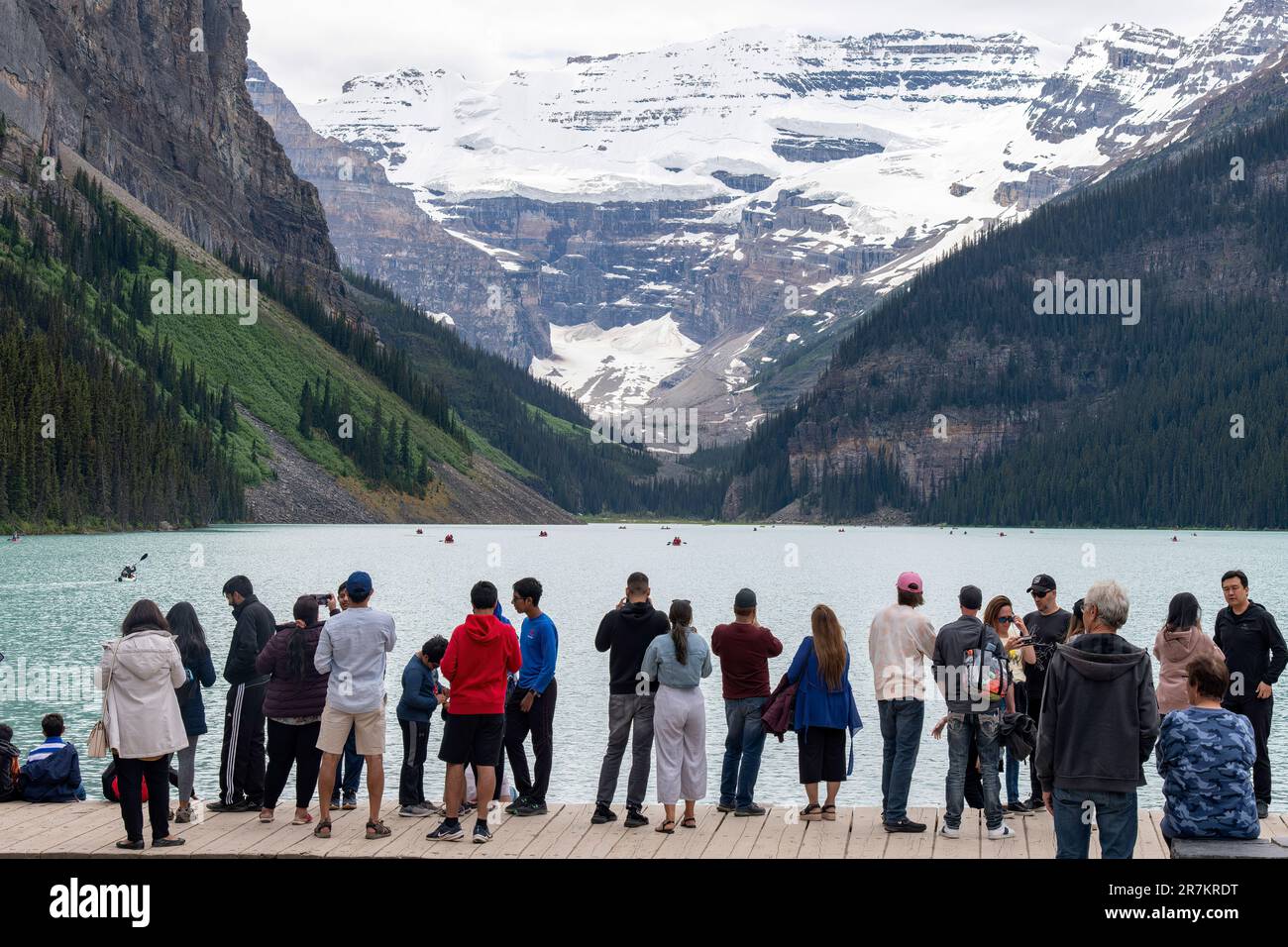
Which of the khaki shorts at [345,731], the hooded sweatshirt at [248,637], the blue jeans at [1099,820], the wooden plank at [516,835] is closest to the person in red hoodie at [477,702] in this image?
the wooden plank at [516,835]

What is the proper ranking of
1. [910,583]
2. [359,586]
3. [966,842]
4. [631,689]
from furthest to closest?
[631,689]
[910,583]
[966,842]
[359,586]

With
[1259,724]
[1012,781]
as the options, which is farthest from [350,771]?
[1259,724]

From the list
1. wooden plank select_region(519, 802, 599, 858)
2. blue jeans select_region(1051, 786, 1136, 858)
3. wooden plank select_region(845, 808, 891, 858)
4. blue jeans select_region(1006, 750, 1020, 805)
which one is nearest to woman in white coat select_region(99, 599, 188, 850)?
wooden plank select_region(519, 802, 599, 858)

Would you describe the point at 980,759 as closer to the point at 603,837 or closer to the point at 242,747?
the point at 603,837

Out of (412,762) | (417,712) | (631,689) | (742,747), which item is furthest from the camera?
(742,747)

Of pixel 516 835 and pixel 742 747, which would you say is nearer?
pixel 516 835

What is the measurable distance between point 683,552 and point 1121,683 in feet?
497

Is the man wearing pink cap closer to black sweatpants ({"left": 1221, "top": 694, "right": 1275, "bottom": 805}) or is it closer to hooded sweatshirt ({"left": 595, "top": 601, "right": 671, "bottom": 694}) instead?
hooded sweatshirt ({"left": 595, "top": 601, "right": 671, "bottom": 694})

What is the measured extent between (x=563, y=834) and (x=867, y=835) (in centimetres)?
443

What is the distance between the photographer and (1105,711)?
52.3 ft

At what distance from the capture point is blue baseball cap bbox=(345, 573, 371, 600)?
65.7ft

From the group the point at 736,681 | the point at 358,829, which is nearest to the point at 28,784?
the point at 358,829

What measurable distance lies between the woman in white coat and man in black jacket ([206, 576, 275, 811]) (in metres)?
2.66

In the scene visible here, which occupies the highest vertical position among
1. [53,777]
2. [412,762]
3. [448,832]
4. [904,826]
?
[412,762]
